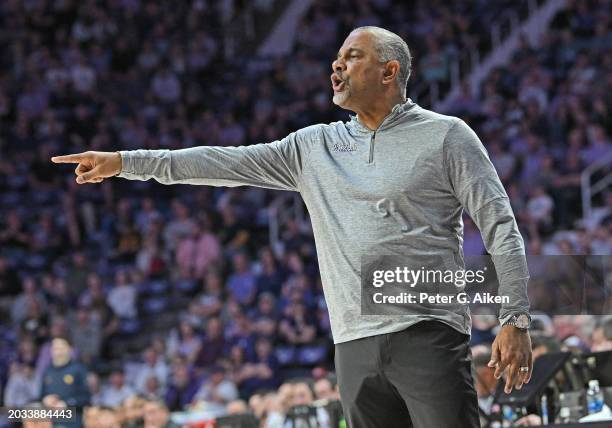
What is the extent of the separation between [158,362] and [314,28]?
729cm

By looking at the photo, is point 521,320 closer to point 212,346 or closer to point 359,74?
point 359,74

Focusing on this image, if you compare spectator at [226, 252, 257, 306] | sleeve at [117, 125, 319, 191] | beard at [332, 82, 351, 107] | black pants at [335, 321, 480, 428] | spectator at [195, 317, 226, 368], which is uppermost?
beard at [332, 82, 351, 107]

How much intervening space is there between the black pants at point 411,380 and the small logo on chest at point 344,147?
53cm

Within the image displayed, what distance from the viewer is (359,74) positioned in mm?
3105

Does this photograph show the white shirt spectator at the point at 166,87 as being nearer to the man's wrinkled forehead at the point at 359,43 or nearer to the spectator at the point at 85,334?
the spectator at the point at 85,334

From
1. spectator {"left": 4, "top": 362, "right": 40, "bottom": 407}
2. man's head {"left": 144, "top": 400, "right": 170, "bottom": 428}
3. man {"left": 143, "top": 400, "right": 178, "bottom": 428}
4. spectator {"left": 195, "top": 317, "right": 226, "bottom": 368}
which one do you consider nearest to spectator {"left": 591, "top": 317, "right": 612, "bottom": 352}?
man {"left": 143, "top": 400, "right": 178, "bottom": 428}

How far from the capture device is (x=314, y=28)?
1631 cm

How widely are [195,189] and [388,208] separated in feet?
35.0

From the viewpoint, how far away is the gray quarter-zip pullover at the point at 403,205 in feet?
9.62

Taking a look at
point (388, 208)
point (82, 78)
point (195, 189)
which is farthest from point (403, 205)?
point (82, 78)

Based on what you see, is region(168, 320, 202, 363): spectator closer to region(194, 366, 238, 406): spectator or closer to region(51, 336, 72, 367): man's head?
region(194, 366, 238, 406): spectator

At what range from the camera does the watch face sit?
287 cm

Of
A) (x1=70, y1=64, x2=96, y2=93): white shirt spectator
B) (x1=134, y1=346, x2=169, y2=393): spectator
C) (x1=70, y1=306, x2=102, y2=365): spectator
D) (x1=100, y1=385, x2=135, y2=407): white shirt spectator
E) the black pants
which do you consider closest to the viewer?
the black pants

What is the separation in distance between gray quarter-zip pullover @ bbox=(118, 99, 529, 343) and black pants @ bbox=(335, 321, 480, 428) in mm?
38
